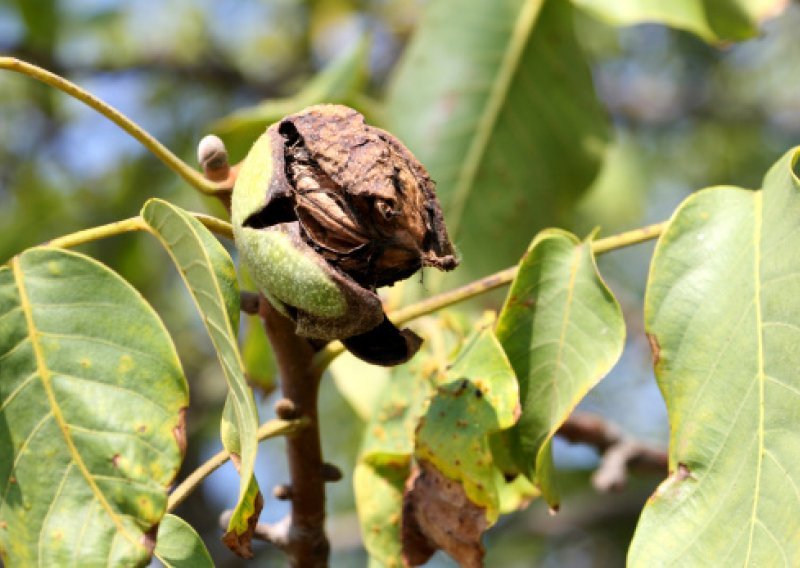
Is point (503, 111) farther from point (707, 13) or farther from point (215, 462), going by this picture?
point (215, 462)

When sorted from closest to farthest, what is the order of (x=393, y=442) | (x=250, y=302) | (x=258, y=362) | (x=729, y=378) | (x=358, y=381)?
1. (x=729, y=378)
2. (x=250, y=302)
3. (x=393, y=442)
4. (x=258, y=362)
5. (x=358, y=381)

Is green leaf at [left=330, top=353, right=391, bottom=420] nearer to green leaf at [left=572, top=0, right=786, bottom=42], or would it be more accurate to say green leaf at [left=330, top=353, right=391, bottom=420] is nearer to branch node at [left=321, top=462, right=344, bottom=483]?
branch node at [left=321, top=462, right=344, bottom=483]

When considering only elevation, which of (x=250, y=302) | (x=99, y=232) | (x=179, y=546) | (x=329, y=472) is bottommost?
(x=329, y=472)

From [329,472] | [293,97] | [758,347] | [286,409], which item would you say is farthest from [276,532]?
[293,97]

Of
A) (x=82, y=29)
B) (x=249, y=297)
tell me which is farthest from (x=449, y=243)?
(x=82, y=29)

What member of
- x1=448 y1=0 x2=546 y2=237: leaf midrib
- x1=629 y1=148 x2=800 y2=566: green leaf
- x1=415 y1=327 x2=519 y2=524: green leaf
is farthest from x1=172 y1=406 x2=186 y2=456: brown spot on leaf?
x1=448 y1=0 x2=546 y2=237: leaf midrib

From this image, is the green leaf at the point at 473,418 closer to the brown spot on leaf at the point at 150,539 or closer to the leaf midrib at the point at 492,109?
the brown spot on leaf at the point at 150,539
